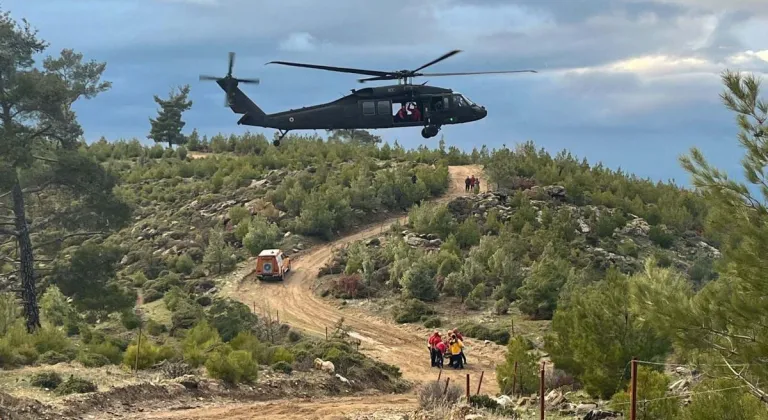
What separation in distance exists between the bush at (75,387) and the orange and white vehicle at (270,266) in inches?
943

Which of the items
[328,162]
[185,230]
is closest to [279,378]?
[185,230]

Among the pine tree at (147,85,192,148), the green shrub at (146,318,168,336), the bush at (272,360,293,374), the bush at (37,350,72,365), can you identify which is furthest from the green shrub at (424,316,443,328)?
the pine tree at (147,85,192,148)

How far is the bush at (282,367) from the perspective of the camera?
2186 cm

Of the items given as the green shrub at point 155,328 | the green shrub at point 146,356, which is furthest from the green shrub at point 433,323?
the green shrub at point 146,356

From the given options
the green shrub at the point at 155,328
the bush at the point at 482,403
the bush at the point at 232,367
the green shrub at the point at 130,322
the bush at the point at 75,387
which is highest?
the bush at the point at 75,387

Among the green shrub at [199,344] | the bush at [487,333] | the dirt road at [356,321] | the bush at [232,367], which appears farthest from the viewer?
the bush at [487,333]

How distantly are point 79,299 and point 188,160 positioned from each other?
4296 centimetres

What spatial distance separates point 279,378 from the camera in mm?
20969

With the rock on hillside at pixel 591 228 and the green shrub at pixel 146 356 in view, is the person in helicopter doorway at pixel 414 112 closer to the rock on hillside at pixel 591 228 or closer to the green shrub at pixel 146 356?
the green shrub at pixel 146 356

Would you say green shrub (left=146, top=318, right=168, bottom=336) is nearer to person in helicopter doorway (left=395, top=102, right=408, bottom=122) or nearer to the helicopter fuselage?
the helicopter fuselage

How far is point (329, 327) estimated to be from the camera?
33.2m

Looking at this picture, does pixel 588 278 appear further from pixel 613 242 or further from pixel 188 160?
pixel 188 160

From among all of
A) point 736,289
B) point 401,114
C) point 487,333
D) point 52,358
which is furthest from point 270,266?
point 736,289

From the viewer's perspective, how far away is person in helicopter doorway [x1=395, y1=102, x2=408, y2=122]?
92.6ft
